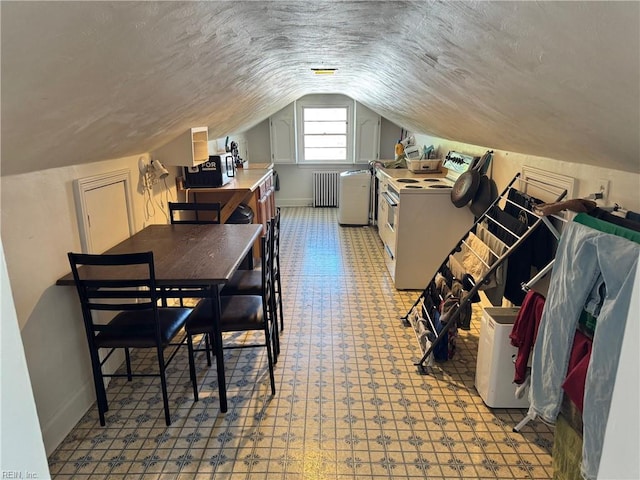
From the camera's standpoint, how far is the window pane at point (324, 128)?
7523 millimetres

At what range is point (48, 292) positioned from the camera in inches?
79.7

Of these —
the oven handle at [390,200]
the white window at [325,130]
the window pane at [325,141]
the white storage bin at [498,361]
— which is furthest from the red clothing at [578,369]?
the window pane at [325,141]

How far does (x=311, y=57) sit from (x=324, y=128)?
188 inches

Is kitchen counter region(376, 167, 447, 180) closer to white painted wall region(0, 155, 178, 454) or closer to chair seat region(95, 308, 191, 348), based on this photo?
chair seat region(95, 308, 191, 348)

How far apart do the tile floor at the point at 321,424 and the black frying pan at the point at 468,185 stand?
1069 millimetres

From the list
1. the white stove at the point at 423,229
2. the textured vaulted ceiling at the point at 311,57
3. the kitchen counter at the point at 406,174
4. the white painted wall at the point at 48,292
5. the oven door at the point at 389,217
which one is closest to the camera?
the textured vaulted ceiling at the point at 311,57

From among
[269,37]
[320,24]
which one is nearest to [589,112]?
[320,24]

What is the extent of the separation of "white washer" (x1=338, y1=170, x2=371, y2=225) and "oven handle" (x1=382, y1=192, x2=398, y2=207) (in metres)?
1.23

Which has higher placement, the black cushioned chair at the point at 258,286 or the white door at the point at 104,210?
the white door at the point at 104,210

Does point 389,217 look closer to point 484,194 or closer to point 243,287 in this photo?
point 484,194

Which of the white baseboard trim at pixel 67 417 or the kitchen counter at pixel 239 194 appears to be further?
the kitchen counter at pixel 239 194

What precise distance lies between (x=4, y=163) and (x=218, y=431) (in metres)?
1.55

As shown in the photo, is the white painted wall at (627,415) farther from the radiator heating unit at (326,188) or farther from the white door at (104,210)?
the radiator heating unit at (326,188)

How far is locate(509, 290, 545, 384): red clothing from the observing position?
1.98 m
